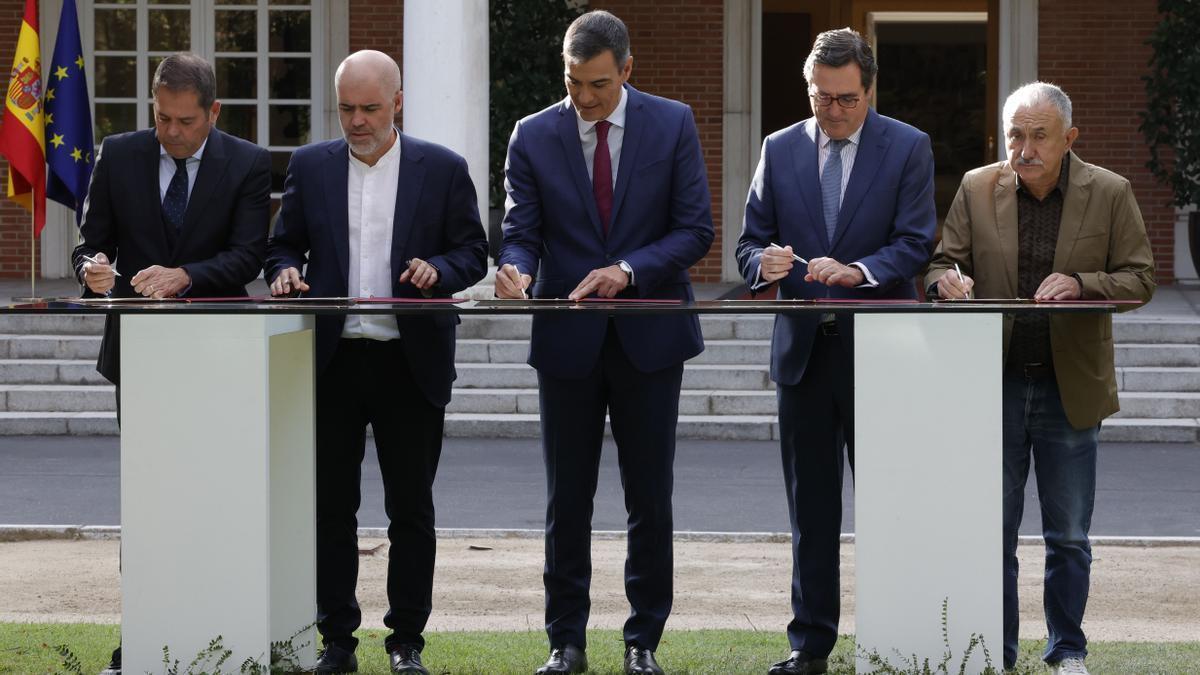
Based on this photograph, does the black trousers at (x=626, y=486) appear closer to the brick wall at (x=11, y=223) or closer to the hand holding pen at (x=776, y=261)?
the hand holding pen at (x=776, y=261)

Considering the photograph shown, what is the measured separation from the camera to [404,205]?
16.7 ft

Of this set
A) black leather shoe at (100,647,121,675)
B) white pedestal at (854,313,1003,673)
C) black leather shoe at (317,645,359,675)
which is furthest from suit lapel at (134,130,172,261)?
white pedestal at (854,313,1003,673)

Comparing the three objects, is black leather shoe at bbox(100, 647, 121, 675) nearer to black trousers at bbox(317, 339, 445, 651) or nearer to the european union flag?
black trousers at bbox(317, 339, 445, 651)

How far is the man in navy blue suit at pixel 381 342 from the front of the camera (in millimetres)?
5035

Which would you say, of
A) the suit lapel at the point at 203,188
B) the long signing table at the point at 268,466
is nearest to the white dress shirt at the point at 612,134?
the long signing table at the point at 268,466

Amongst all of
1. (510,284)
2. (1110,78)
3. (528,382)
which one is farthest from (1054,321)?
(1110,78)

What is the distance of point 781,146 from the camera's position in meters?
5.14

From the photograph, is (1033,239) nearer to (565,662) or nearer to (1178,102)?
(565,662)

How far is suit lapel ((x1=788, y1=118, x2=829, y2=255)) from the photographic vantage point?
506 cm

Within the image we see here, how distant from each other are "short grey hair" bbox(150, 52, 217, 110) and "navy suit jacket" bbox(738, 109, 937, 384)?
1.71m

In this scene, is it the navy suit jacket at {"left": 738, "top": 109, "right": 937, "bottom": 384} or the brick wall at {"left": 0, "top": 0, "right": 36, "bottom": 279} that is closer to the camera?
the navy suit jacket at {"left": 738, "top": 109, "right": 937, "bottom": 384}

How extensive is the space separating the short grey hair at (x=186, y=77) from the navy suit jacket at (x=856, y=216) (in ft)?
5.60

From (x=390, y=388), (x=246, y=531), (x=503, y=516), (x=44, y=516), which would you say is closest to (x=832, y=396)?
(x=390, y=388)

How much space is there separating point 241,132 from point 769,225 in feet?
40.0
